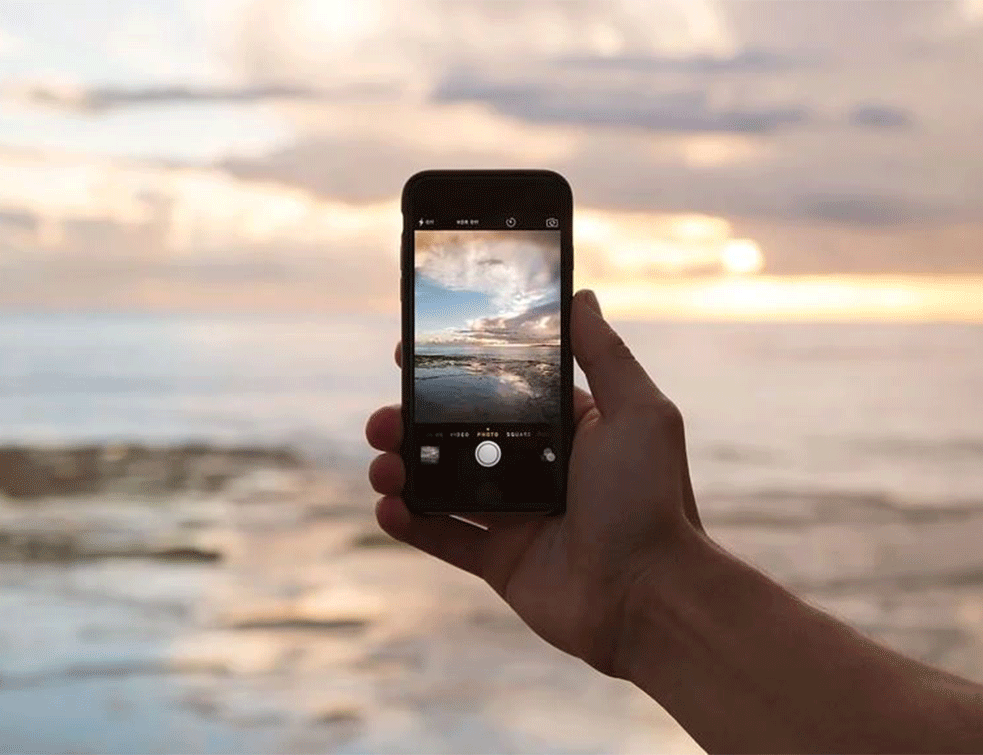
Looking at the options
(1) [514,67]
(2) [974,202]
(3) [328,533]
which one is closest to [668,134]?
(1) [514,67]

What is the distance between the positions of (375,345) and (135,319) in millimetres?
5197

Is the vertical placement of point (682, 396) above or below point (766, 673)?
below

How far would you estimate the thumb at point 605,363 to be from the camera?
130cm

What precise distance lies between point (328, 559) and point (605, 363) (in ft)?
13.4

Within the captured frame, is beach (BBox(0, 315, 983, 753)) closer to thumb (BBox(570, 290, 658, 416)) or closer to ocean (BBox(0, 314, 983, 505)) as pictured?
ocean (BBox(0, 314, 983, 505))

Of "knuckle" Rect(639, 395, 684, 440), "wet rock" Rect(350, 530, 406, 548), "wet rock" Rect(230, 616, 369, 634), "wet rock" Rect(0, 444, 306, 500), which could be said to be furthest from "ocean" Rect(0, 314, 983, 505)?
"knuckle" Rect(639, 395, 684, 440)

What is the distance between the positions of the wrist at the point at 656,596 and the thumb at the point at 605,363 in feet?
0.48

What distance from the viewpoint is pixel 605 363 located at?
1.32 metres

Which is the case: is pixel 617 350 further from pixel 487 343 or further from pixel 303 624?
pixel 303 624

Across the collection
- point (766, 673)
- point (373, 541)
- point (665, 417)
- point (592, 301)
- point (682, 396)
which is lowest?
point (373, 541)

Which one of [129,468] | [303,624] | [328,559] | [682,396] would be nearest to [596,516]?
[303,624]

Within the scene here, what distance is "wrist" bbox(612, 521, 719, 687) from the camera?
4.01 ft

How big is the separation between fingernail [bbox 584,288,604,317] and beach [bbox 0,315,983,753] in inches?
89.8

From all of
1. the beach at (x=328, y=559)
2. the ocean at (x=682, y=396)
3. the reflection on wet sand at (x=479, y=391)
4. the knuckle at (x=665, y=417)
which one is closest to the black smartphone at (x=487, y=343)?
the reflection on wet sand at (x=479, y=391)
